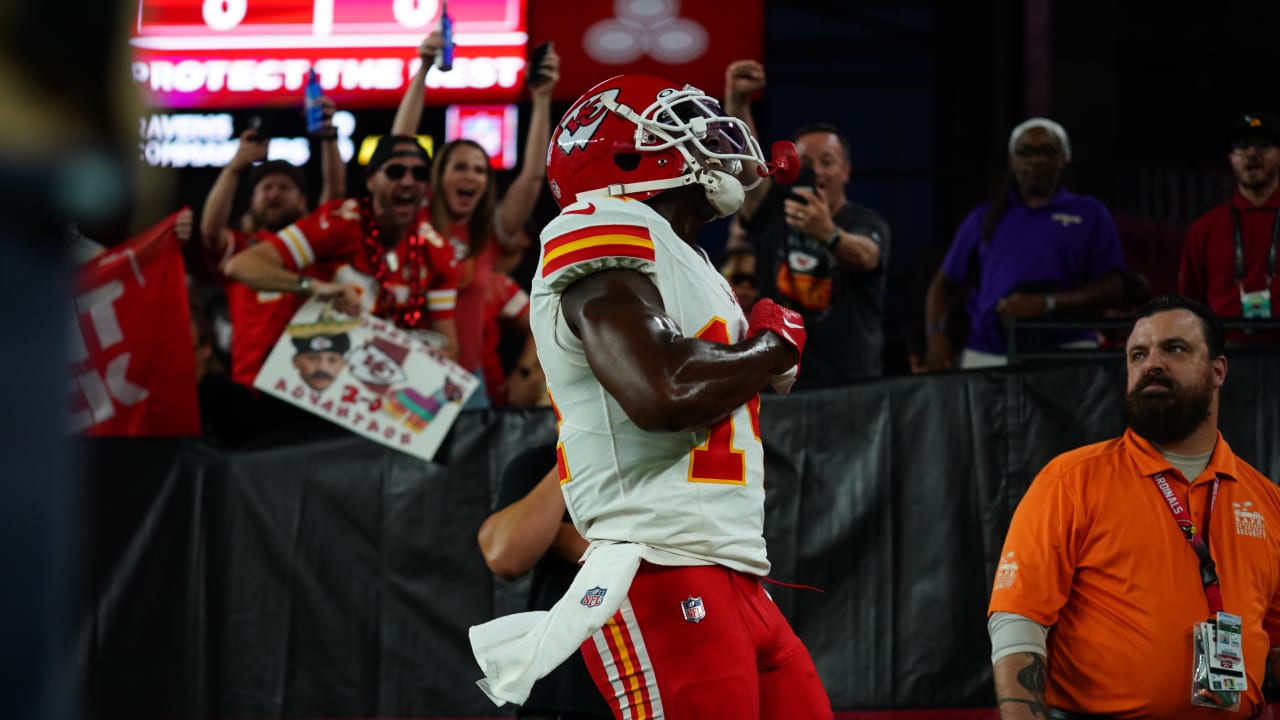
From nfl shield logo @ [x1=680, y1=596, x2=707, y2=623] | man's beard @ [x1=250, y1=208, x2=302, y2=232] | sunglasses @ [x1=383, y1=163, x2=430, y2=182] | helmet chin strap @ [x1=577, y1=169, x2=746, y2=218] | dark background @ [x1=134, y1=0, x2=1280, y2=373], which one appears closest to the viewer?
nfl shield logo @ [x1=680, y1=596, x2=707, y2=623]

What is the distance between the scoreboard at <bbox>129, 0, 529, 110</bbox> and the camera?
10117 mm

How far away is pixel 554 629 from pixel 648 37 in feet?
29.1

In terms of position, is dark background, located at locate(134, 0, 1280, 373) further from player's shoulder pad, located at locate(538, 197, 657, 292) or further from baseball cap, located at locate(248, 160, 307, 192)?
player's shoulder pad, located at locate(538, 197, 657, 292)

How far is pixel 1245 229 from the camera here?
5715 millimetres

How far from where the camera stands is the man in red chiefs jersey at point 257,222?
560 cm

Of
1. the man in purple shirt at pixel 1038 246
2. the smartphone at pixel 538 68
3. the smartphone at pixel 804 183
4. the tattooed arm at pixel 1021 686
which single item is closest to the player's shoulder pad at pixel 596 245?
the tattooed arm at pixel 1021 686

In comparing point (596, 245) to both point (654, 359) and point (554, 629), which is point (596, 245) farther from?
point (554, 629)

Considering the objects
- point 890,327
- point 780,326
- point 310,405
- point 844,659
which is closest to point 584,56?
point 890,327

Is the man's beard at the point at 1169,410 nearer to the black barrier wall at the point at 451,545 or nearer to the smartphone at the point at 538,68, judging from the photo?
the black barrier wall at the point at 451,545

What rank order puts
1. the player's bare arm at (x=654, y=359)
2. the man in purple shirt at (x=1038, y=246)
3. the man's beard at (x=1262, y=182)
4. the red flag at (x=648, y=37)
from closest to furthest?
1. the player's bare arm at (x=654, y=359)
2. the man's beard at (x=1262, y=182)
3. the man in purple shirt at (x=1038, y=246)
4. the red flag at (x=648, y=37)

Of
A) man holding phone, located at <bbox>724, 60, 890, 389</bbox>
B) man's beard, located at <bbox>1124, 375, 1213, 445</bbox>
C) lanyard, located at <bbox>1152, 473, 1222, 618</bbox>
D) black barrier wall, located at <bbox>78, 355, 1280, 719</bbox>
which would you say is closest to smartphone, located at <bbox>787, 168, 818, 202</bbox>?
man holding phone, located at <bbox>724, 60, 890, 389</bbox>

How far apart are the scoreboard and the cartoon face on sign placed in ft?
25.0

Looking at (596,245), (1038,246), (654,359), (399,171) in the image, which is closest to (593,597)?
(654,359)

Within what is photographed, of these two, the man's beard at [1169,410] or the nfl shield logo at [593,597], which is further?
the man's beard at [1169,410]
